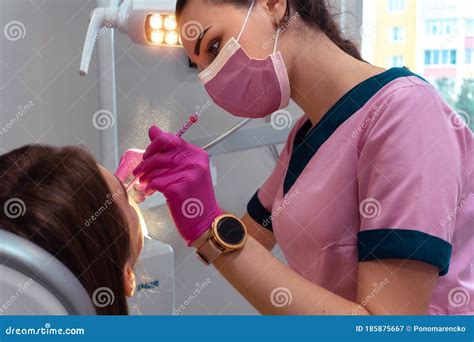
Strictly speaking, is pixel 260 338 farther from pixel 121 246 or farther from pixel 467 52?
pixel 467 52

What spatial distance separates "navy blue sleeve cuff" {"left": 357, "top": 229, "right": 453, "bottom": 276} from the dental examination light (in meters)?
0.58

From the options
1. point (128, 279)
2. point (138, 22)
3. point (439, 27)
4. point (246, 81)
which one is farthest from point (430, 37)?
point (128, 279)

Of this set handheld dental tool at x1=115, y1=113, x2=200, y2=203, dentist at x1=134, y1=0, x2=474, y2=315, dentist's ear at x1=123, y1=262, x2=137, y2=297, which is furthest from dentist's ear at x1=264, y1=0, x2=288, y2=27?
dentist's ear at x1=123, y1=262, x2=137, y2=297

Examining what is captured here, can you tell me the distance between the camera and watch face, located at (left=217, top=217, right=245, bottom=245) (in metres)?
1.05

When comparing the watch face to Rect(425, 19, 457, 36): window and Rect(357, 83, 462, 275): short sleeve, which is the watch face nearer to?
Rect(357, 83, 462, 275): short sleeve

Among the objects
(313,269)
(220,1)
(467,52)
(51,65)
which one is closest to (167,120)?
(51,65)

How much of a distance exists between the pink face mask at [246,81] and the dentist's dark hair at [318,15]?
0.06 m

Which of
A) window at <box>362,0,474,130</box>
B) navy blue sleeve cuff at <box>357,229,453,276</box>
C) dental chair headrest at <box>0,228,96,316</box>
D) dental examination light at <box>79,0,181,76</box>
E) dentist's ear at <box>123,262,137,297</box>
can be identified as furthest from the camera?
window at <box>362,0,474,130</box>

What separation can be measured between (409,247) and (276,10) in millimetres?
468

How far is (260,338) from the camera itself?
1.11 m

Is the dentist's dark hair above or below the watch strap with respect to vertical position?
above

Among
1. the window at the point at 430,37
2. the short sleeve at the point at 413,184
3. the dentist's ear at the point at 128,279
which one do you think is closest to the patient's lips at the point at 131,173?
the dentist's ear at the point at 128,279

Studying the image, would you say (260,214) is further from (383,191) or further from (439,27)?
(439,27)

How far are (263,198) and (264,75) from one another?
285 millimetres
